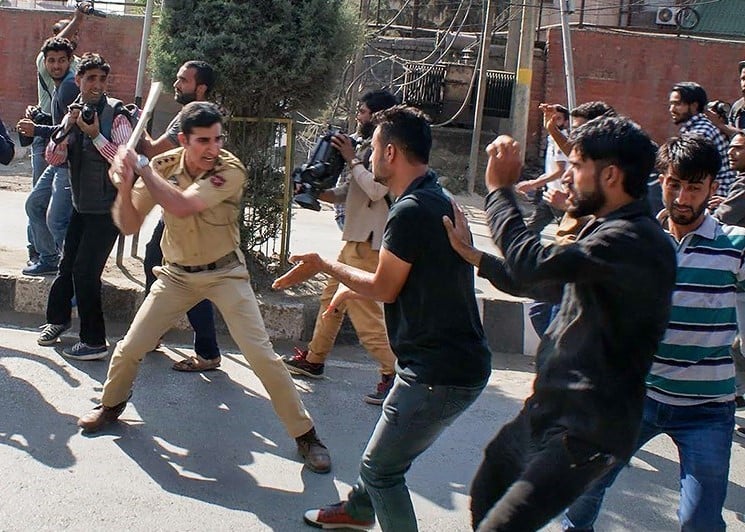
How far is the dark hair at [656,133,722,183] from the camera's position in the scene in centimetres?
322

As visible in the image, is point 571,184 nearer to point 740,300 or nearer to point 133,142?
point 133,142

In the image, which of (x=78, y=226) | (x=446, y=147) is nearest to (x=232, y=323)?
(x=78, y=226)

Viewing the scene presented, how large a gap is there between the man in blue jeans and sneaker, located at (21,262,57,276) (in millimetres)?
1286

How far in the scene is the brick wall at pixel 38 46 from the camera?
16.2 meters

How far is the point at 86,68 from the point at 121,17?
1147 cm

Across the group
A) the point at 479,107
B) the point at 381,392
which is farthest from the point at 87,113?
the point at 479,107

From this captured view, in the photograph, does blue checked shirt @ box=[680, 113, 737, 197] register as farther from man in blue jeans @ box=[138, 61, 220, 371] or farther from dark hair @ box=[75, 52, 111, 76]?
dark hair @ box=[75, 52, 111, 76]

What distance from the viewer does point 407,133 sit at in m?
3.24

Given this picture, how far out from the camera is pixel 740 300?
5.65 m

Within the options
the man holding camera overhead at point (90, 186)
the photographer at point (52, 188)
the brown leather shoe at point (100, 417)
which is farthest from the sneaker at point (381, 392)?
the photographer at point (52, 188)

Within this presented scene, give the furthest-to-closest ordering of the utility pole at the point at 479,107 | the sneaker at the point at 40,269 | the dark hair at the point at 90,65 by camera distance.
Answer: the utility pole at the point at 479,107 → the sneaker at the point at 40,269 → the dark hair at the point at 90,65

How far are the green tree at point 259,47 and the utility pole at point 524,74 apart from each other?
5.00m

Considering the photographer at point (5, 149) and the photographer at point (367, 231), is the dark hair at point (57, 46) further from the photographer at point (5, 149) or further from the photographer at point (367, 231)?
the photographer at point (367, 231)

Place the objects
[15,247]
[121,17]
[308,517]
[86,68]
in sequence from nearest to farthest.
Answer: [308,517]
[86,68]
[15,247]
[121,17]
